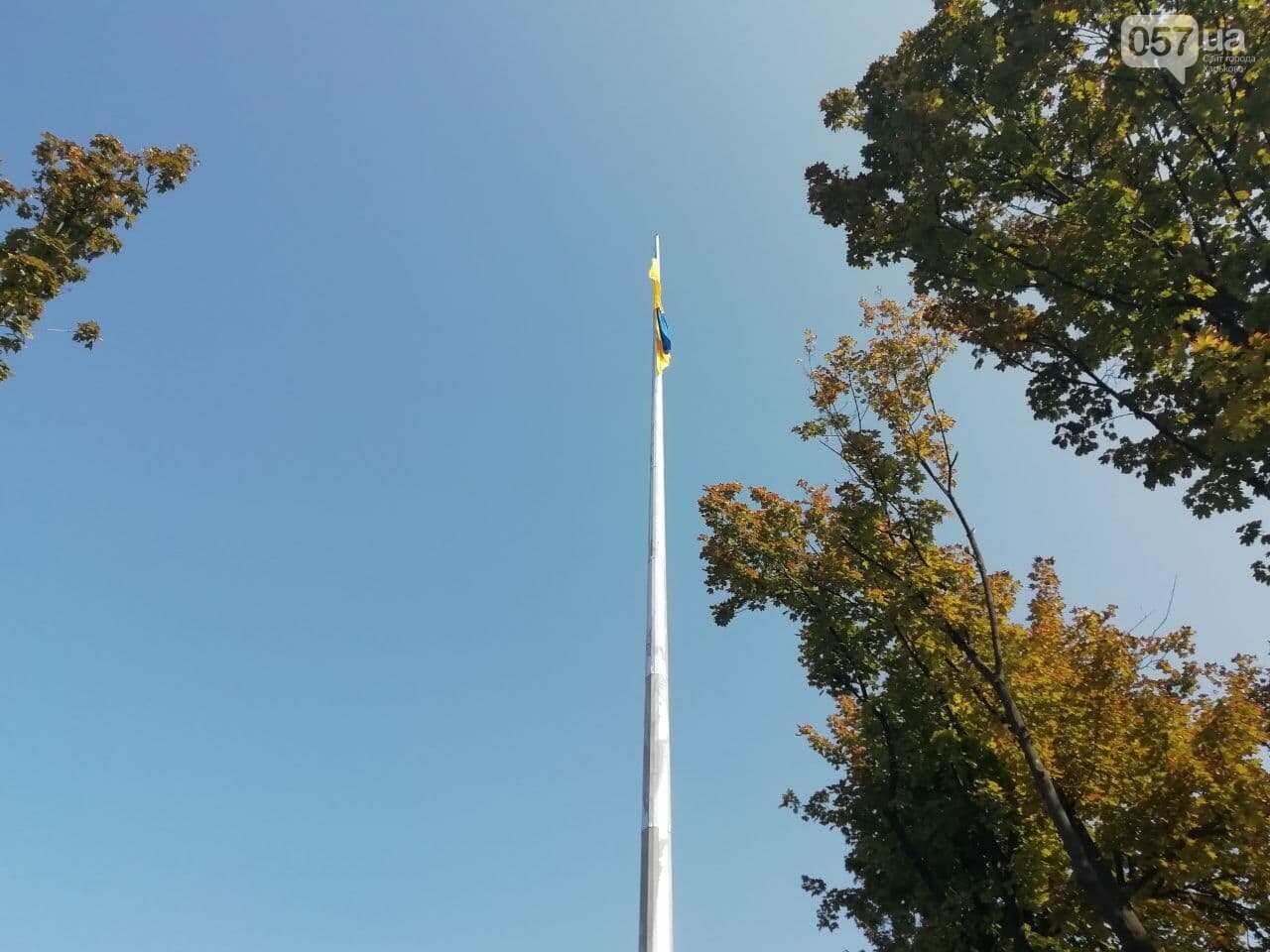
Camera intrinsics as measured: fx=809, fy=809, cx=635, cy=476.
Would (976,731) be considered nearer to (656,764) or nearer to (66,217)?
(656,764)

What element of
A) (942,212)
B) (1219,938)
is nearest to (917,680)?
(1219,938)

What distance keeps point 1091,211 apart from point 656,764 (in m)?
8.16

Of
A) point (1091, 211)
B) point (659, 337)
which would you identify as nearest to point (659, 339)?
point (659, 337)

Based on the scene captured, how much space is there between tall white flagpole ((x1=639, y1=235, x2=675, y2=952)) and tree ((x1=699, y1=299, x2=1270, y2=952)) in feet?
14.4

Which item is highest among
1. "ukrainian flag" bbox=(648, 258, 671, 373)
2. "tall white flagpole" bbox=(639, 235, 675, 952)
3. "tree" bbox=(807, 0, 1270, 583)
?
"ukrainian flag" bbox=(648, 258, 671, 373)

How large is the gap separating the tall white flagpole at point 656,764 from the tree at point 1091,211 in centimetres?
557

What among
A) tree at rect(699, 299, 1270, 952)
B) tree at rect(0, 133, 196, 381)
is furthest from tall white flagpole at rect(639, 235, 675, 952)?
tree at rect(0, 133, 196, 381)

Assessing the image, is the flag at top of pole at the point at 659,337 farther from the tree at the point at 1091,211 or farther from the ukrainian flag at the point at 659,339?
the tree at the point at 1091,211

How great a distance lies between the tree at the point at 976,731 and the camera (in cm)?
1209

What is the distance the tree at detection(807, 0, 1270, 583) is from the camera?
898 centimetres

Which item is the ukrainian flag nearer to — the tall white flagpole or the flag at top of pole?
the flag at top of pole

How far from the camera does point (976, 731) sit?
1437 centimetres

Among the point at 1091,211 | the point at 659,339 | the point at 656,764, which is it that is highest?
the point at 659,339

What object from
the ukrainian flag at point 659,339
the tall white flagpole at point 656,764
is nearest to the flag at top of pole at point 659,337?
the ukrainian flag at point 659,339
